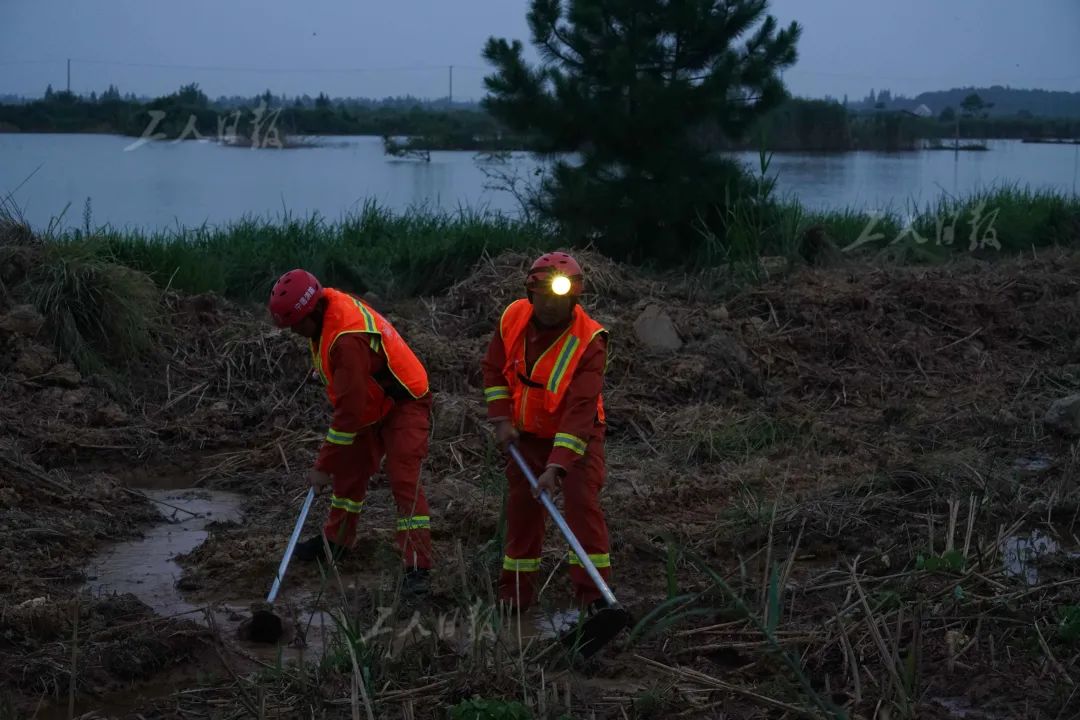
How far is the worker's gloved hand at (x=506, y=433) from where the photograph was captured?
5.23 meters

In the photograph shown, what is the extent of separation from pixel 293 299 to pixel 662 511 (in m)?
2.47

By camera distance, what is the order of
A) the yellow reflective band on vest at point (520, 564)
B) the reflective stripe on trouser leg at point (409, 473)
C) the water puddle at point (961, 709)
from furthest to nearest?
the reflective stripe on trouser leg at point (409, 473)
the yellow reflective band on vest at point (520, 564)
the water puddle at point (961, 709)

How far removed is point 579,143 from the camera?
12.6 m

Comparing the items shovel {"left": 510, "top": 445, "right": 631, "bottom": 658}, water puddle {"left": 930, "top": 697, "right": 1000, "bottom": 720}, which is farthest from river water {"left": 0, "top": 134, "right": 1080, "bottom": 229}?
water puddle {"left": 930, "top": 697, "right": 1000, "bottom": 720}

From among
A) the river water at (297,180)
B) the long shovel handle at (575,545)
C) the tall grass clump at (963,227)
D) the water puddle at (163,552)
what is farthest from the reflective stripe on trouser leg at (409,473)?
the tall grass clump at (963,227)

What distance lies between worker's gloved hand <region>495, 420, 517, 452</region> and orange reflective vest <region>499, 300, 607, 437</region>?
59mm

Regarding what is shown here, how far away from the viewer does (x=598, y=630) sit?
4570 mm

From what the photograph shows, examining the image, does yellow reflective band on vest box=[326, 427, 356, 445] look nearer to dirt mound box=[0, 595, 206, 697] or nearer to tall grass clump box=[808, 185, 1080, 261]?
dirt mound box=[0, 595, 206, 697]

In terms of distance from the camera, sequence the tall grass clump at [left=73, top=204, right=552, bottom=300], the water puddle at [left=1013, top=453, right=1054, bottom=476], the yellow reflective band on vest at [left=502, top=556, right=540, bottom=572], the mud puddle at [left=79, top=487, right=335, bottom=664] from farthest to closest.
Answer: the tall grass clump at [left=73, top=204, right=552, bottom=300] < the water puddle at [left=1013, top=453, right=1054, bottom=476] < the yellow reflective band on vest at [left=502, top=556, right=540, bottom=572] < the mud puddle at [left=79, top=487, right=335, bottom=664]

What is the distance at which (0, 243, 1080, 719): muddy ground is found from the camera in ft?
13.4

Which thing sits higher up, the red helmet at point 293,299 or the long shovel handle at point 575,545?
the red helmet at point 293,299

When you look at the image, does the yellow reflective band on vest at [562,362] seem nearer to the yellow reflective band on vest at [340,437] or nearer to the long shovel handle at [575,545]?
the long shovel handle at [575,545]

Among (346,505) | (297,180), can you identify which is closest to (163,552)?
(346,505)

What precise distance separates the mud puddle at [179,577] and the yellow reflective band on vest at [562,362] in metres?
1.30
